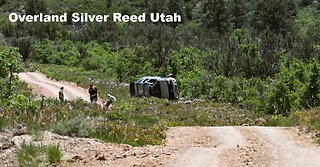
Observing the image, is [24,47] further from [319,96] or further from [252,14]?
[319,96]

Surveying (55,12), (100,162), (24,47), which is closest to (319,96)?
(100,162)

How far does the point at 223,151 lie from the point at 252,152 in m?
0.62

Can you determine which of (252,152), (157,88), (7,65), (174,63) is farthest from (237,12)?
(252,152)

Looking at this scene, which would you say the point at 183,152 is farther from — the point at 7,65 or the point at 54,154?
the point at 7,65

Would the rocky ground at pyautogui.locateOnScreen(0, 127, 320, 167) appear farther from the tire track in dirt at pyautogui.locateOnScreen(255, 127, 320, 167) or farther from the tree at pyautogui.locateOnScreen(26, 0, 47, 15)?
the tree at pyautogui.locateOnScreen(26, 0, 47, 15)

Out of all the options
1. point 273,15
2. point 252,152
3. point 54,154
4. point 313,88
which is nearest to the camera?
point 54,154

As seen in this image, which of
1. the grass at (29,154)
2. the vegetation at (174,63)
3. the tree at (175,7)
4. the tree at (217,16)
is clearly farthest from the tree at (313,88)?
the tree at (175,7)

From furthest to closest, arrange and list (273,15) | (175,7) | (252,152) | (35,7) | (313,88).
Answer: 1. (35,7)
2. (175,7)
3. (273,15)
4. (313,88)
5. (252,152)

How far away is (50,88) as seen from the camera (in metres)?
35.1

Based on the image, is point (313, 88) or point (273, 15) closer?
point (313, 88)

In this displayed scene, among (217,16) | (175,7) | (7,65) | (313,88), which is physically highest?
(175,7)

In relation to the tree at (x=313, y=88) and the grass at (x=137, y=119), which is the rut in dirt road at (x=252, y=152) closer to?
the grass at (x=137, y=119)

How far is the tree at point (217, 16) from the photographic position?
233ft

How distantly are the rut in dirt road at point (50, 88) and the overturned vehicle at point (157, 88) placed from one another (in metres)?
3.05
